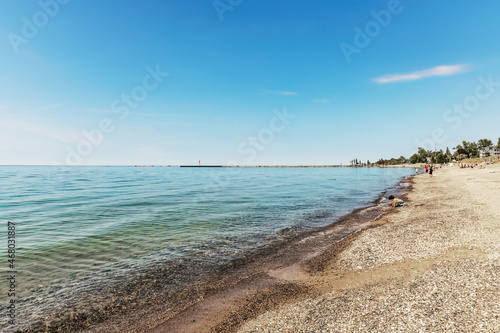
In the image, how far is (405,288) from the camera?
7.69m

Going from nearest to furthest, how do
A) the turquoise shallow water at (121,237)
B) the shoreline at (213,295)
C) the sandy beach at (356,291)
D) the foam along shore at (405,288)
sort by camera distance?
the foam along shore at (405,288) → the sandy beach at (356,291) → the shoreline at (213,295) → the turquoise shallow water at (121,237)

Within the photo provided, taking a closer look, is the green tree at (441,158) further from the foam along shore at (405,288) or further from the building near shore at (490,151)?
the foam along shore at (405,288)

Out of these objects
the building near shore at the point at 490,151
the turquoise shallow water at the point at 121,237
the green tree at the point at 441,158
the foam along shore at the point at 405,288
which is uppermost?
the building near shore at the point at 490,151

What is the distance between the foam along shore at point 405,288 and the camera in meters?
5.91

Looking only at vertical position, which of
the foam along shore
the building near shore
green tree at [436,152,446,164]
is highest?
the building near shore

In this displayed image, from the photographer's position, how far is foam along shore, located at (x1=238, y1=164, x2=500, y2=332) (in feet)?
19.4

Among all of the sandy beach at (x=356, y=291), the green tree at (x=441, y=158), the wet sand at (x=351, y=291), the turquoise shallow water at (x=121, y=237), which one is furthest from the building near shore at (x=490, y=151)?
the sandy beach at (x=356, y=291)

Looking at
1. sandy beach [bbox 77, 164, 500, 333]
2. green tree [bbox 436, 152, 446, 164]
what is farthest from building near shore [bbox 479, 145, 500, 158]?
sandy beach [bbox 77, 164, 500, 333]

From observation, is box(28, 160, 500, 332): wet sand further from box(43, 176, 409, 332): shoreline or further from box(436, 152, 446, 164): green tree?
box(436, 152, 446, 164): green tree

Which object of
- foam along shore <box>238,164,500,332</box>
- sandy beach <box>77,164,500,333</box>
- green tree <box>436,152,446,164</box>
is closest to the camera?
foam along shore <box>238,164,500,332</box>

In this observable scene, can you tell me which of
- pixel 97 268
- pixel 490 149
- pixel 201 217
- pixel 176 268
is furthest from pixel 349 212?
pixel 490 149

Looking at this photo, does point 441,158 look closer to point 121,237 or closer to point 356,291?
point 356,291

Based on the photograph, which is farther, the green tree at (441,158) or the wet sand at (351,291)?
the green tree at (441,158)

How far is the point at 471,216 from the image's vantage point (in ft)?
54.7
